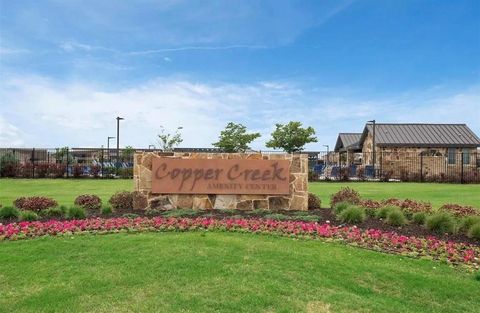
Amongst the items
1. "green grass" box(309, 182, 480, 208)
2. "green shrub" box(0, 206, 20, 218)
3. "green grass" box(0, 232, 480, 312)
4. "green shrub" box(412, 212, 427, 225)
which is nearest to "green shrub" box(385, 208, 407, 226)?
"green shrub" box(412, 212, 427, 225)

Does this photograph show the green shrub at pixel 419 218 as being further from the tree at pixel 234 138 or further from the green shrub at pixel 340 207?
the tree at pixel 234 138

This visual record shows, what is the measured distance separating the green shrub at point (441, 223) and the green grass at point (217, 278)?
6.71 ft

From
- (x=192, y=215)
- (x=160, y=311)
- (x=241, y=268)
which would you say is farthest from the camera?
(x=192, y=215)

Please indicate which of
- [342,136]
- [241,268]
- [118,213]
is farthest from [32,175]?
[342,136]

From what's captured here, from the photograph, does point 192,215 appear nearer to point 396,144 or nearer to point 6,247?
point 6,247

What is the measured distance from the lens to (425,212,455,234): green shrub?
7516 millimetres

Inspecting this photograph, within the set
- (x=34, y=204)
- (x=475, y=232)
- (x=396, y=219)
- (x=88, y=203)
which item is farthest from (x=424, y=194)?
(x=34, y=204)

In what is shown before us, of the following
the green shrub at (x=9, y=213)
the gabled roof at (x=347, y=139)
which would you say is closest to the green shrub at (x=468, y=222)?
the green shrub at (x=9, y=213)

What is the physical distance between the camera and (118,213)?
371 inches

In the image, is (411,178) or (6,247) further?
(411,178)

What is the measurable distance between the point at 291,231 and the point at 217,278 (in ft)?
8.87

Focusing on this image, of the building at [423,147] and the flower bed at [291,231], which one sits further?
the building at [423,147]

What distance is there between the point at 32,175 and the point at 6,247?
21155 millimetres

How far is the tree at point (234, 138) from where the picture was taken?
45.6 meters
